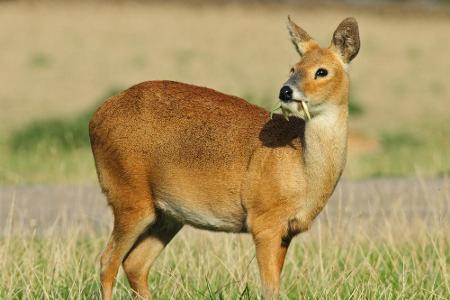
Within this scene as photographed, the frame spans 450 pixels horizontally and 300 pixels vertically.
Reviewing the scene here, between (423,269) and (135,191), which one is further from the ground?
(135,191)

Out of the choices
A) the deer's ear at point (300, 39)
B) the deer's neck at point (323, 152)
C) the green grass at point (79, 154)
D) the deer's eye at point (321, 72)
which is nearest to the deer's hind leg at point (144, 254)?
the deer's neck at point (323, 152)

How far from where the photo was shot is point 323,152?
6230mm

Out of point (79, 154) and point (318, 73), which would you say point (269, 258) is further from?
point (79, 154)

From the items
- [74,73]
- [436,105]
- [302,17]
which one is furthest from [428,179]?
[302,17]

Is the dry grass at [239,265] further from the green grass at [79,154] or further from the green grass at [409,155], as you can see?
the green grass at [79,154]

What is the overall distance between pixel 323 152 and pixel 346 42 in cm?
63

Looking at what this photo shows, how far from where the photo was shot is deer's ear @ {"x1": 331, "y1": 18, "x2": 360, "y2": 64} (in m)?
6.32

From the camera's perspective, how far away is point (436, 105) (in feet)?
88.2

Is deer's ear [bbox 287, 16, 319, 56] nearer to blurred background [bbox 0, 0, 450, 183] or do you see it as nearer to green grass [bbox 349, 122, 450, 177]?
green grass [bbox 349, 122, 450, 177]

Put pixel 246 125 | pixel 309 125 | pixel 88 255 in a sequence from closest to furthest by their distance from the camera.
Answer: pixel 309 125 < pixel 246 125 < pixel 88 255

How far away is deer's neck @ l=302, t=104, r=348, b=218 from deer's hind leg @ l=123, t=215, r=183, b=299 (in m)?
1.23

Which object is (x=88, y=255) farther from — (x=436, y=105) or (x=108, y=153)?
(x=436, y=105)

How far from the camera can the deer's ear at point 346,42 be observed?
6.32 m

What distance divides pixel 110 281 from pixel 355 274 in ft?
5.51
